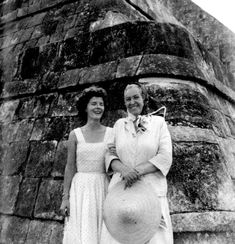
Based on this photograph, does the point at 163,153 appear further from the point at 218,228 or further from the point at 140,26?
the point at 140,26

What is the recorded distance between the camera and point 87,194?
3.00m

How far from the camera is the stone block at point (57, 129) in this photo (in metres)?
4.23

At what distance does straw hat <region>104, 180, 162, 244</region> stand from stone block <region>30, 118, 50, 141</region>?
209 cm

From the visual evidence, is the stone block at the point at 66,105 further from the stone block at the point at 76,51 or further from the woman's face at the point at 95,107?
the woman's face at the point at 95,107

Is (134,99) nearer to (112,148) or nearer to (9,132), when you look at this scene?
(112,148)

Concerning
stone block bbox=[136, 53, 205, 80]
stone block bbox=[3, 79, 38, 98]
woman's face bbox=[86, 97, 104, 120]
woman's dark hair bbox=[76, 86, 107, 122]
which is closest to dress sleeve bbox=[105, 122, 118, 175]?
woman's face bbox=[86, 97, 104, 120]

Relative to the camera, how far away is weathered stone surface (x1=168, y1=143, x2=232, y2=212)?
10.4 feet

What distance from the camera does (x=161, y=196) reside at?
266 centimetres

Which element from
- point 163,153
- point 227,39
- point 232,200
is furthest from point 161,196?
point 227,39

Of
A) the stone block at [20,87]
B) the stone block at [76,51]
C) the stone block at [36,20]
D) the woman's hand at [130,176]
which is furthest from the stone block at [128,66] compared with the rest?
the stone block at [36,20]

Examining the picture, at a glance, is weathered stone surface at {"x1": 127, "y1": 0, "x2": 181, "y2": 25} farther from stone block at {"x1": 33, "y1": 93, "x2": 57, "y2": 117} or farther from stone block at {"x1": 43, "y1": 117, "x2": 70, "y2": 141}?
stone block at {"x1": 43, "y1": 117, "x2": 70, "y2": 141}

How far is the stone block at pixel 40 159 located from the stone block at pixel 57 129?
0.27ft

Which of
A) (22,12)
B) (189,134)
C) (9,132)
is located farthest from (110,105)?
(22,12)

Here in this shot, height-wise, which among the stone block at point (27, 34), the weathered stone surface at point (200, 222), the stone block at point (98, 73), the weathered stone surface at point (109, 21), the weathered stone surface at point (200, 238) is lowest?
the weathered stone surface at point (200, 238)
